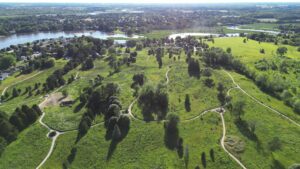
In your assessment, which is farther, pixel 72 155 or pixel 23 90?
pixel 23 90

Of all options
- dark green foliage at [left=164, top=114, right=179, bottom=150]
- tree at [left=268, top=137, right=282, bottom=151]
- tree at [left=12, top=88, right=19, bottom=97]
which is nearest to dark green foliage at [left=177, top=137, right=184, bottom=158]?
dark green foliage at [left=164, top=114, right=179, bottom=150]

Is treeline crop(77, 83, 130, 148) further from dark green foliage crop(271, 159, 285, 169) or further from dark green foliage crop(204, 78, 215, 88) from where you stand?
dark green foliage crop(271, 159, 285, 169)

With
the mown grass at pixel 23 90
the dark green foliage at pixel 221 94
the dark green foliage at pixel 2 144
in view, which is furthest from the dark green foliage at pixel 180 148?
the mown grass at pixel 23 90

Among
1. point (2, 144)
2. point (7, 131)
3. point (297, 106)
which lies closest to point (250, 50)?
point (297, 106)

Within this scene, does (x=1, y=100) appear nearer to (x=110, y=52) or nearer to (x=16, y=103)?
(x=16, y=103)

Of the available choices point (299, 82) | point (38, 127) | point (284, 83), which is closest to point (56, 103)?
point (38, 127)

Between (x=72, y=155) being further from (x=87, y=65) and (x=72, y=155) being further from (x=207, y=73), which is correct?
(x=87, y=65)

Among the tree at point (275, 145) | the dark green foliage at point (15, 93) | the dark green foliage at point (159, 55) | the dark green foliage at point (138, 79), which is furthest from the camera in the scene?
the dark green foliage at point (159, 55)

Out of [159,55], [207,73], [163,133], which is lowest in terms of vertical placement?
[163,133]

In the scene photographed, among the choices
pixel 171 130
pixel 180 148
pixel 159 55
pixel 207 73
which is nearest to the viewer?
pixel 180 148

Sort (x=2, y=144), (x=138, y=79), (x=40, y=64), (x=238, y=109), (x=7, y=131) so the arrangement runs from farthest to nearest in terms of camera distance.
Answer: (x=40, y=64) < (x=138, y=79) < (x=238, y=109) < (x=7, y=131) < (x=2, y=144)

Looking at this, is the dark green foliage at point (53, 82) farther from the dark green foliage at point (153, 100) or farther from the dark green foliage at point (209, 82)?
the dark green foliage at point (209, 82)
